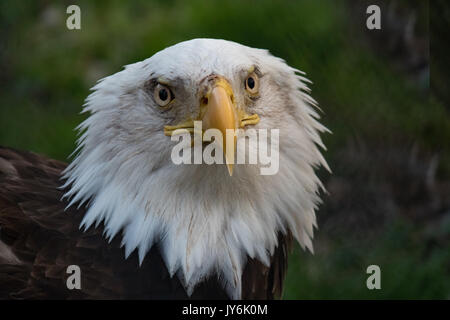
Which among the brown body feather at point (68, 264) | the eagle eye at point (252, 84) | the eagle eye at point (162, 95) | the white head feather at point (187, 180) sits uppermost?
the eagle eye at point (252, 84)

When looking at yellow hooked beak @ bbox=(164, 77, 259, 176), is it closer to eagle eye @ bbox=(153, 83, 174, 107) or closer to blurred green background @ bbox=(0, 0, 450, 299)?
eagle eye @ bbox=(153, 83, 174, 107)

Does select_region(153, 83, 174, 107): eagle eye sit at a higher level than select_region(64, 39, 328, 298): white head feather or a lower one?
higher

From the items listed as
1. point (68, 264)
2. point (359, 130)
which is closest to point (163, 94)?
point (68, 264)

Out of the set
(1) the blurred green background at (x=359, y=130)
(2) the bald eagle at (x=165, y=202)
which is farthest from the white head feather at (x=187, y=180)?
(1) the blurred green background at (x=359, y=130)

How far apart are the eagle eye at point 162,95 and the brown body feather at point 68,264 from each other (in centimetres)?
45

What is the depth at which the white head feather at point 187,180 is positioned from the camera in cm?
214

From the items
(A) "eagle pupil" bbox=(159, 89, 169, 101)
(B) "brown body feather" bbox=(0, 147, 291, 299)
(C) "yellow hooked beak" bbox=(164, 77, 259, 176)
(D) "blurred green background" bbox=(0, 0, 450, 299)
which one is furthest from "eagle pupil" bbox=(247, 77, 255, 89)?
(D) "blurred green background" bbox=(0, 0, 450, 299)

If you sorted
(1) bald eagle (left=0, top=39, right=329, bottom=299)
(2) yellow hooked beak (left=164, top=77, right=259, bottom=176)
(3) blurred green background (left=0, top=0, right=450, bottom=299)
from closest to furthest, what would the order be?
(2) yellow hooked beak (left=164, top=77, right=259, bottom=176)
(1) bald eagle (left=0, top=39, right=329, bottom=299)
(3) blurred green background (left=0, top=0, right=450, bottom=299)

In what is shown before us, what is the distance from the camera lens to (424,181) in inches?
144

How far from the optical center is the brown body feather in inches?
84.3

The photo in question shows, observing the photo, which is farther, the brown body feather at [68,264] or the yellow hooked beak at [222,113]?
the brown body feather at [68,264]

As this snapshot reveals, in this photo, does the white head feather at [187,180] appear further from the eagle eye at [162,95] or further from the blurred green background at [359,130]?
the blurred green background at [359,130]

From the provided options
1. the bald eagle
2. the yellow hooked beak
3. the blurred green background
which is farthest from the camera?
the blurred green background

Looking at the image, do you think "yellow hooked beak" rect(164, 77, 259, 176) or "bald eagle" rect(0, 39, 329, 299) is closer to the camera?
"yellow hooked beak" rect(164, 77, 259, 176)
